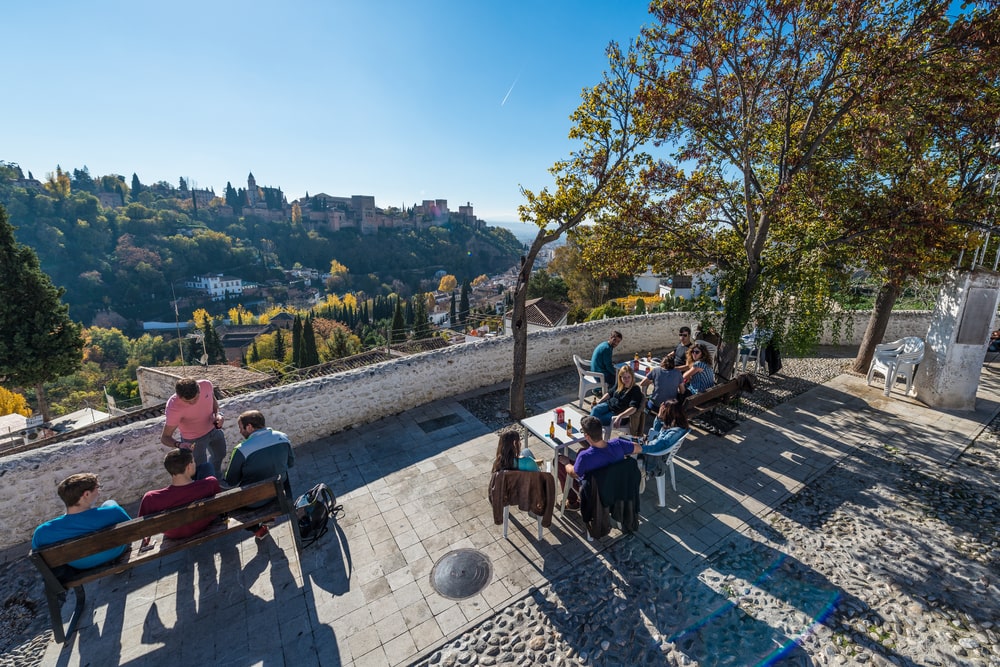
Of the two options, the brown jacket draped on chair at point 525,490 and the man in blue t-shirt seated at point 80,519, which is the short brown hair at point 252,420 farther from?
the brown jacket draped on chair at point 525,490

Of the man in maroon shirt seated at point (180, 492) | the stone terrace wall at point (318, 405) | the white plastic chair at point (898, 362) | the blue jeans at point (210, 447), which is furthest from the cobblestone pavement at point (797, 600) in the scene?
the stone terrace wall at point (318, 405)

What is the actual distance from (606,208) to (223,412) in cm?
659

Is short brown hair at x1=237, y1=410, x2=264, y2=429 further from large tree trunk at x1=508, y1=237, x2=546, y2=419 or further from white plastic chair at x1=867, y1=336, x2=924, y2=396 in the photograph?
white plastic chair at x1=867, y1=336, x2=924, y2=396

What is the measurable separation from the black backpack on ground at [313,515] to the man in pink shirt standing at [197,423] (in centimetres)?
102

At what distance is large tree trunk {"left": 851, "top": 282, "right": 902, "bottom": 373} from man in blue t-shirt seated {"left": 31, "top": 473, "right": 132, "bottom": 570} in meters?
12.5

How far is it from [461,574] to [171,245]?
145785 millimetres

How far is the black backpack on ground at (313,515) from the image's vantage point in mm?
4254

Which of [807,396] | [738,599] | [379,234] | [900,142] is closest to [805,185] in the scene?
[900,142]

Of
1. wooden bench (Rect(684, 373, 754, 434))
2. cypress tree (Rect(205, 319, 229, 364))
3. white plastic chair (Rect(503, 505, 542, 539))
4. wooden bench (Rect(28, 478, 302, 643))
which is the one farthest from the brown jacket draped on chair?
cypress tree (Rect(205, 319, 229, 364))

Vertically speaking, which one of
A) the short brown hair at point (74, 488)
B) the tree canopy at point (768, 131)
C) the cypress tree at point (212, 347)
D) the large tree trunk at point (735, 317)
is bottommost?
the cypress tree at point (212, 347)

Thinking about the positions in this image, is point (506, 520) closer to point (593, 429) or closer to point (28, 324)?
point (593, 429)

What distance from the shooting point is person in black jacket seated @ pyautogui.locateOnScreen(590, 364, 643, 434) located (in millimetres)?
5352

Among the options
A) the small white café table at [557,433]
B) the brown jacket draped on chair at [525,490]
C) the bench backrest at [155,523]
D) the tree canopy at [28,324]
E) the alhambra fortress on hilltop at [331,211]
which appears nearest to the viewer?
the bench backrest at [155,523]

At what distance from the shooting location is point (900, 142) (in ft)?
22.7
